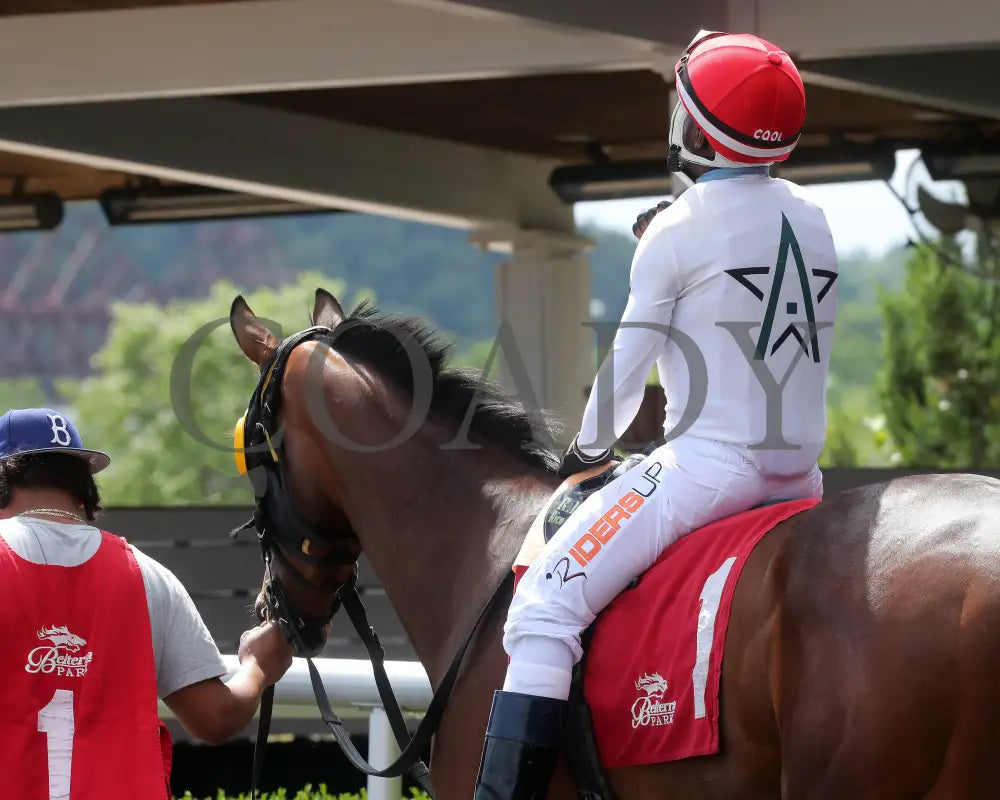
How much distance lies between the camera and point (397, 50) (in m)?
6.02

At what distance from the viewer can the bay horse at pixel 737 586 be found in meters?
2.13

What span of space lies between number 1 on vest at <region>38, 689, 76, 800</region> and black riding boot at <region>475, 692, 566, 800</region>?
745mm

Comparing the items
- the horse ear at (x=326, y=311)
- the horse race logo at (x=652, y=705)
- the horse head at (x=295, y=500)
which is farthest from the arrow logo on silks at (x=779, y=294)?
the horse ear at (x=326, y=311)

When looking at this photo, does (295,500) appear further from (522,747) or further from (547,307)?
(547,307)

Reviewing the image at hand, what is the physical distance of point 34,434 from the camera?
2.71m

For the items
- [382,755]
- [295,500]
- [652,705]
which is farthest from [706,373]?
[382,755]

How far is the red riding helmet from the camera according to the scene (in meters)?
2.62

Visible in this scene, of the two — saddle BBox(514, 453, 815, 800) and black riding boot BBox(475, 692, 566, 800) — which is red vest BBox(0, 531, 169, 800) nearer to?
black riding boot BBox(475, 692, 566, 800)

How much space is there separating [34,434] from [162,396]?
25.8m

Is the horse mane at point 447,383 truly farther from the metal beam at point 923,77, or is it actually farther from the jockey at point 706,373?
the metal beam at point 923,77

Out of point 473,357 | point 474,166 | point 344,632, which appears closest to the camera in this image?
point 344,632

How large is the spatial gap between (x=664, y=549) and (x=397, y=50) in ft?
12.9

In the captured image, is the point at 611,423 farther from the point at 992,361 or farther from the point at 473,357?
the point at 473,357

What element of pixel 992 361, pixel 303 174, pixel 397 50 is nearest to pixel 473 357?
pixel 992 361
